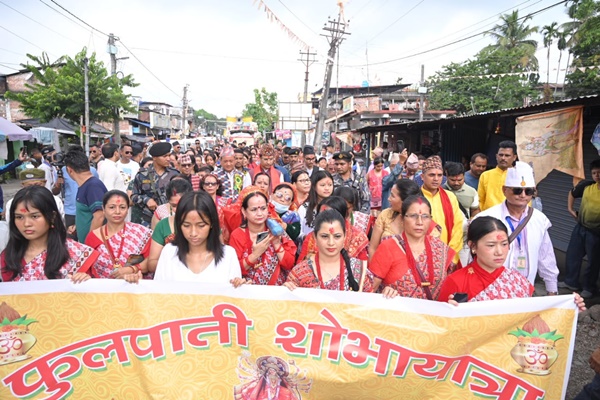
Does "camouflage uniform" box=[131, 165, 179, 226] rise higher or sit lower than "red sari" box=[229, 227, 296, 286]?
higher

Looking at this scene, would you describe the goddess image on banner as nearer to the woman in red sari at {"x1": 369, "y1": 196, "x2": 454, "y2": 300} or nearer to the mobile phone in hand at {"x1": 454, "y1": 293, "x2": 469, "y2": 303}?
the woman in red sari at {"x1": 369, "y1": 196, "x2": 454, "y2": 300}

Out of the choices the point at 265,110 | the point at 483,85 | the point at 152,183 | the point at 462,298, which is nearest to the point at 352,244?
the point at 462,298

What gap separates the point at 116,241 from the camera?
10.0 ft

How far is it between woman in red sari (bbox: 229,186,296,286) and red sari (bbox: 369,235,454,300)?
69 centimetres

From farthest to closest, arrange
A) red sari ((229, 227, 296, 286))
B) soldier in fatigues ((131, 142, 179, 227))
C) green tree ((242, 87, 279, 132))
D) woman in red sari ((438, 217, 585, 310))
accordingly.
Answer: green tree ((242, 87, 279, 132)) → soldier in fatigues ((131, 142, 179, 227)) → red sari ((229, 227, 296, 286)) → woman in red sari ((438, 217, 585, 310))

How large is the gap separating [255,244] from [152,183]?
2.57 m

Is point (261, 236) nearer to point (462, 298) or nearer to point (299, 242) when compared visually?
point (299, 242)

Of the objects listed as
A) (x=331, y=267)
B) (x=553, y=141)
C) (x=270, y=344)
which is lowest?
(x=270, y=344)

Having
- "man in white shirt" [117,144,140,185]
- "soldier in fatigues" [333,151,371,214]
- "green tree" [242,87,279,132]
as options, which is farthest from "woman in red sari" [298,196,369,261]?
"green tree" [242,87,279,132]

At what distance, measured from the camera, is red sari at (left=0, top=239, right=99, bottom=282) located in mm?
2537

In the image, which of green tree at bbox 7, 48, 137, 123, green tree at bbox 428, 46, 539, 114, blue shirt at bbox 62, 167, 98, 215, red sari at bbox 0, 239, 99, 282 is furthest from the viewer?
green tree at bbox 428, 46, 539, 114

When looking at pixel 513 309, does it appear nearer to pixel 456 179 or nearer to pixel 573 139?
pixel 456 179

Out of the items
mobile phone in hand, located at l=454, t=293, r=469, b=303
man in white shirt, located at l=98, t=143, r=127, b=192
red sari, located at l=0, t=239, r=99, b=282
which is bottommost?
mobile phone in hand, located at l=454, t=293, r=469, b=303

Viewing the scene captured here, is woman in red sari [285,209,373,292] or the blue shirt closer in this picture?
woman in red sari [285,209,373,292]
